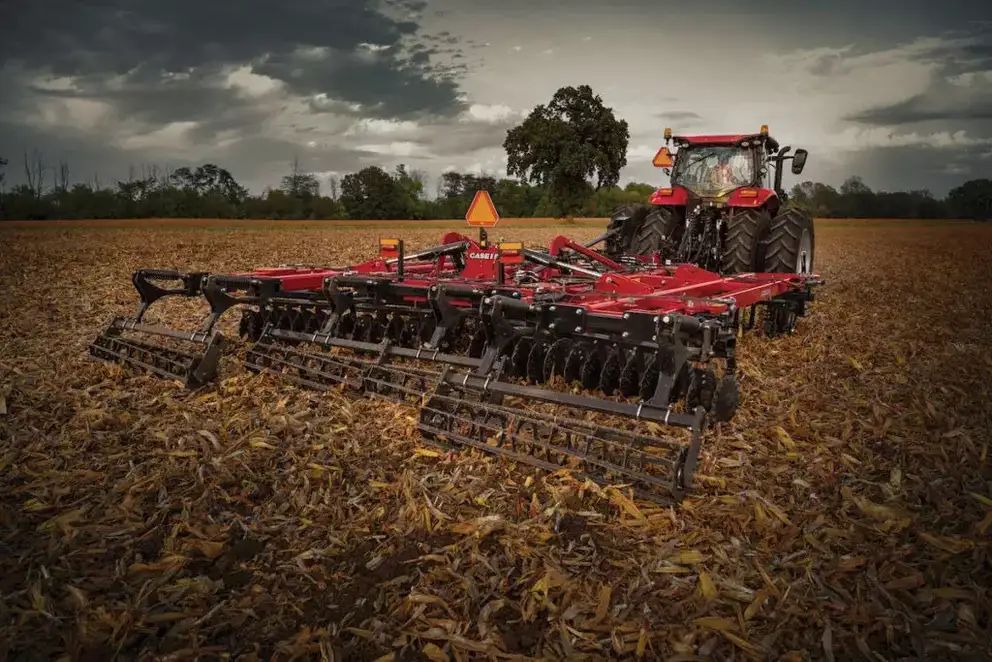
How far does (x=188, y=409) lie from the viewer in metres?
4.56

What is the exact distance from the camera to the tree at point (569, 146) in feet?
129

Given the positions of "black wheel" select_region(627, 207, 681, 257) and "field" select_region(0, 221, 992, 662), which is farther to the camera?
"black wheel" select_region(627, 207, 681, 257)

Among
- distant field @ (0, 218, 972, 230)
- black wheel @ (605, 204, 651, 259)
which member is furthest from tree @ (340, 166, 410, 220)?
black wheel @ (605, 204, 651, 259)

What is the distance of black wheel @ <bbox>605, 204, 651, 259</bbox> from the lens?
984cm

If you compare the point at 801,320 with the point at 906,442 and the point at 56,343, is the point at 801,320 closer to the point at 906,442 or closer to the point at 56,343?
the point at 906,442

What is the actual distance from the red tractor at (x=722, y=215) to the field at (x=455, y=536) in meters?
3.06

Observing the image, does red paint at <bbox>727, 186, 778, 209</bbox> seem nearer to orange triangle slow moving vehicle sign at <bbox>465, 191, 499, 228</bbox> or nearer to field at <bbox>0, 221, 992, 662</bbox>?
field at <bbox>0, 221, 992, 662</bbox>

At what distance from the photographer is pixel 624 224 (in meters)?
9.84

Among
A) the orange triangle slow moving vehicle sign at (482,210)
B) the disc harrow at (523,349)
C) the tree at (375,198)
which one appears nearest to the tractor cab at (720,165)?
the disc harrow at (523,349)

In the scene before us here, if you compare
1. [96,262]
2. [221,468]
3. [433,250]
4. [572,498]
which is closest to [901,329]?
[433,250]

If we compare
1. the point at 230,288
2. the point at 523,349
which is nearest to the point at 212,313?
the point at 230,288

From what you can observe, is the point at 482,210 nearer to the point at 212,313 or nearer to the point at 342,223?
the point at 212,313

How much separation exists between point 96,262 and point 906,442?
15331mm

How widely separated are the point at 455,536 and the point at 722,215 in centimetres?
702
